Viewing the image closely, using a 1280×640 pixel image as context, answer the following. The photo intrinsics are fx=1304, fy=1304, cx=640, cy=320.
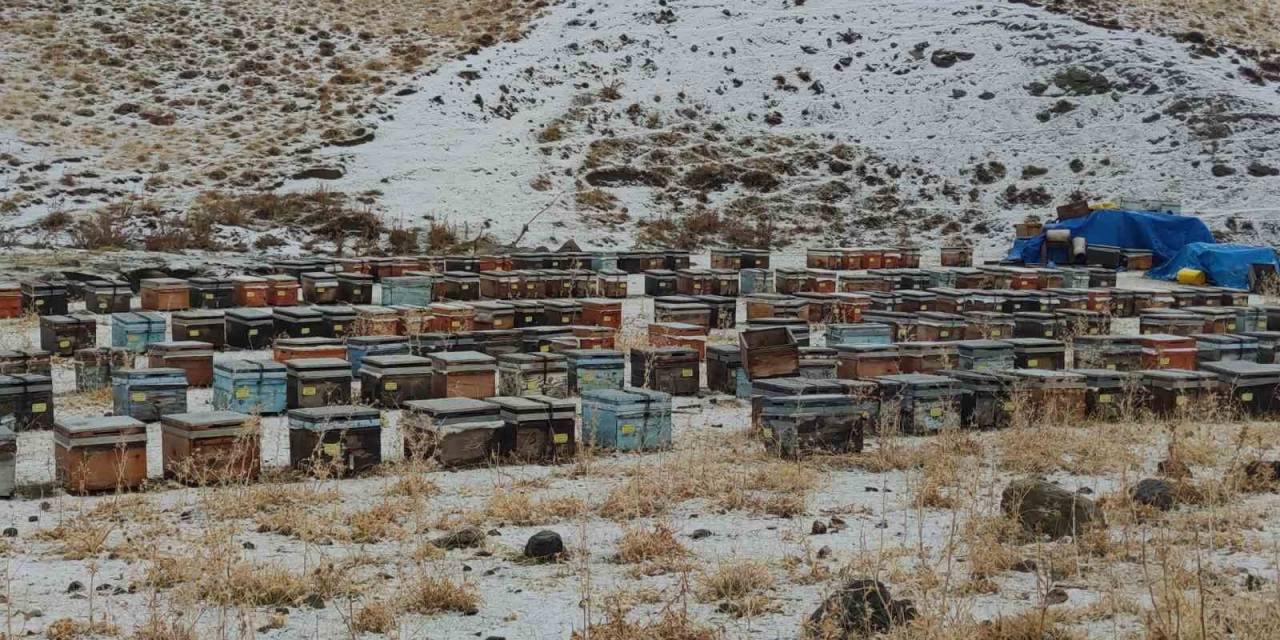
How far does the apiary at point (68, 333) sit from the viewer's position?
61.3 ft

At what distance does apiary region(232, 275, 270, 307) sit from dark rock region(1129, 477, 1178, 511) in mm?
16894

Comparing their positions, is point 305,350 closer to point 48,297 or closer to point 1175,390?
point 48,297

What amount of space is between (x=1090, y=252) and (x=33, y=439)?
98.9 feet

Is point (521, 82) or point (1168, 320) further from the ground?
point (521, 82)

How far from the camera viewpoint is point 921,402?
14.4 meters

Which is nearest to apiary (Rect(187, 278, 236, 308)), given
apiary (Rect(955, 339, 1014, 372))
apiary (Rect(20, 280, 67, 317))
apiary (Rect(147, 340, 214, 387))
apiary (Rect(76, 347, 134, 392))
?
apiary (Rect(20, 280, 67, 317))

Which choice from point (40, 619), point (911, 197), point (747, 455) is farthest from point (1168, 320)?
point (911, 197)

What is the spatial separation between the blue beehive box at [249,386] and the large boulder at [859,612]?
8.71 metres

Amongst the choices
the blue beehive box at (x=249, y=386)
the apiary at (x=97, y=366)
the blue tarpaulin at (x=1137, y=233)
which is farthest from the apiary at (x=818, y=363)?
the blue tarpaulin at (x=1137, y=233)

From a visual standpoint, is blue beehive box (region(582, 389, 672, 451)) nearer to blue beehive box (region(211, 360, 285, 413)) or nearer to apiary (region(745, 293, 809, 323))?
blue beehive box (region(211, 360, 285, 413))

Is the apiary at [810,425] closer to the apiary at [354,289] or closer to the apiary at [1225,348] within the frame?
the apiary at [1225,348]

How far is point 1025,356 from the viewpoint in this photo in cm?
1705

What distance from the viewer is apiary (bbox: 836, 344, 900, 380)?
1653 cm

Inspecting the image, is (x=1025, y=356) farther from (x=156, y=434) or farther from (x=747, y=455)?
(x=156, y=434)
